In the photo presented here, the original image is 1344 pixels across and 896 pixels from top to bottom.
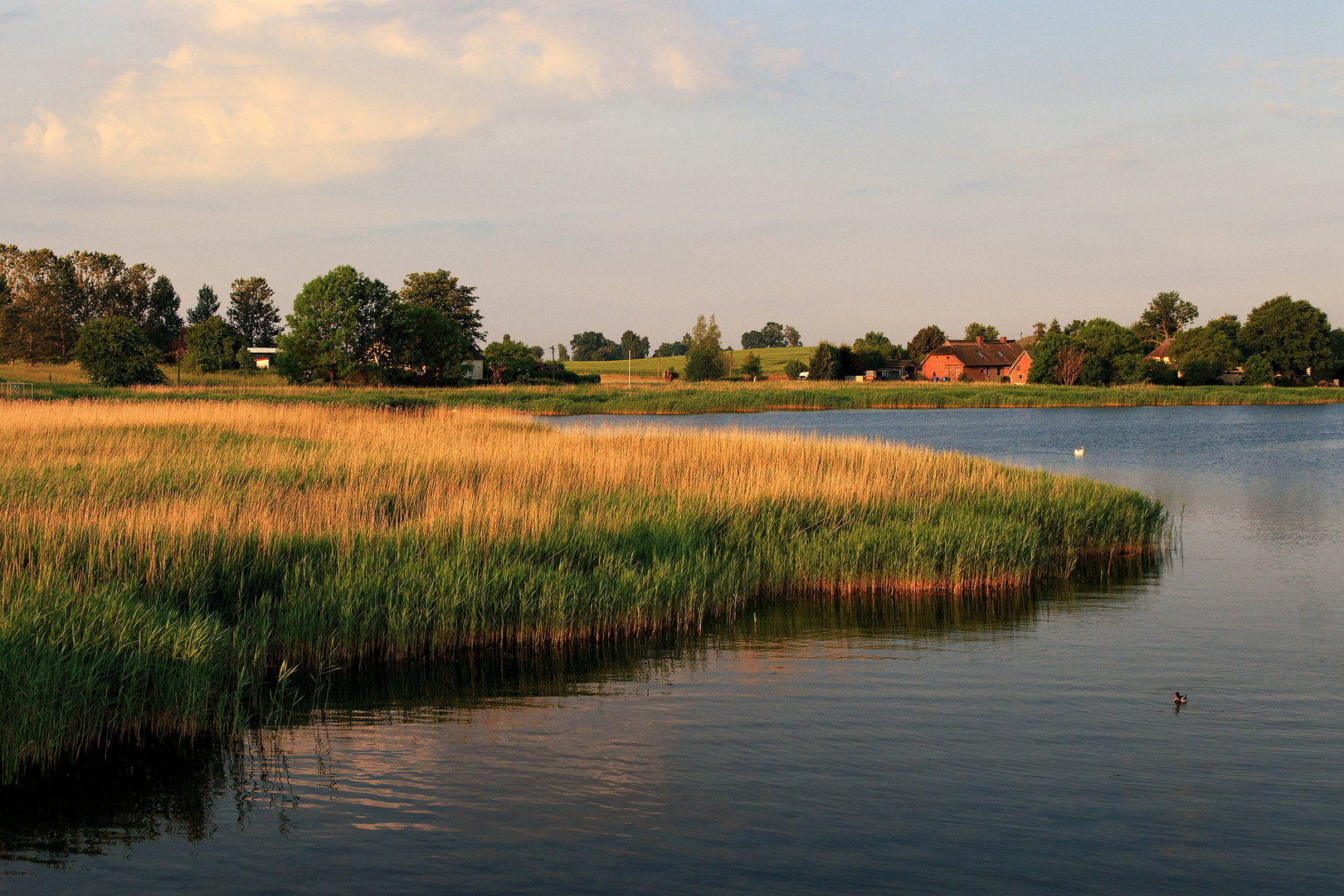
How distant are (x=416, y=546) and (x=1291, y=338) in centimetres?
11258

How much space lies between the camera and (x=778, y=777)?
269 inches

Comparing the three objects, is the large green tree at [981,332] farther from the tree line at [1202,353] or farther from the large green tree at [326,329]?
the large green tree at [326,329]

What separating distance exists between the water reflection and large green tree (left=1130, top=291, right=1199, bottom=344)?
150 metres

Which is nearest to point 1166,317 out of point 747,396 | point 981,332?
point 981,332

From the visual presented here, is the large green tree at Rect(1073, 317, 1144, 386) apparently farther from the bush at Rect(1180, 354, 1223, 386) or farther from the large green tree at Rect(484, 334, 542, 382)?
the large green tree at Rect(484, 334, 542, 382)

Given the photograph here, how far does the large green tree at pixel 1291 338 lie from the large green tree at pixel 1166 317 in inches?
1667

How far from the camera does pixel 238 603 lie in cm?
936

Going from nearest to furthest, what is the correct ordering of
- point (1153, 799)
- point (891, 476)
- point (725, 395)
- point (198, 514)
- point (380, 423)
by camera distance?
1. point (1153, 799)
2. point (198, 514)
3. point (891, 476)
4. point (380, 423)
5. point (725, 395)

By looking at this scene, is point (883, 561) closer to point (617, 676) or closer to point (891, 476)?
point (891, 476)

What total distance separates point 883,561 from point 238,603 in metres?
8.52

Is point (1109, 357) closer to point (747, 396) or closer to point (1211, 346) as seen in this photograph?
point (1211, 346)

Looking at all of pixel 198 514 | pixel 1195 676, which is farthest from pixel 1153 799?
pixel 198 514

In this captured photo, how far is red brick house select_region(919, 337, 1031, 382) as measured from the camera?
127812 mm

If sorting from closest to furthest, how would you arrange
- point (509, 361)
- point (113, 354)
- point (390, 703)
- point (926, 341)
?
point (390, 703) < point (113, 354) < point (509, 361) < point (926, 341)
